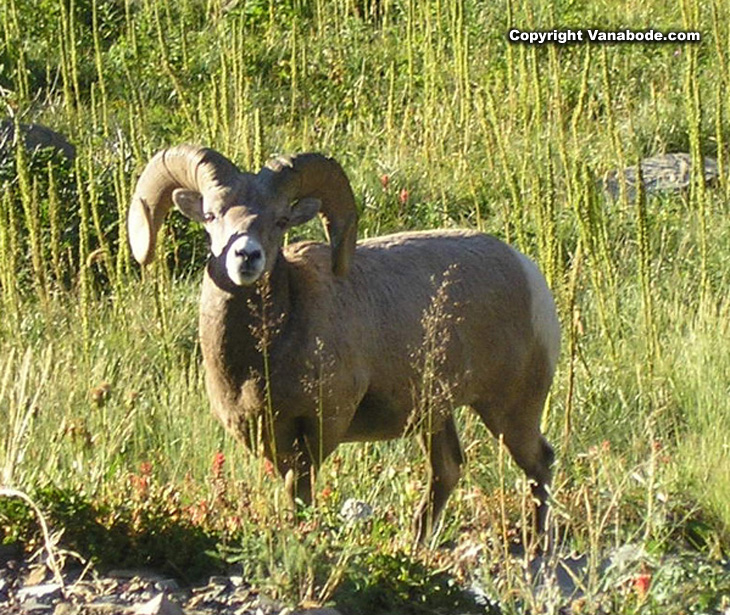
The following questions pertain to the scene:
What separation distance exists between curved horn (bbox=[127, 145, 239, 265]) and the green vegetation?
72 centimetres

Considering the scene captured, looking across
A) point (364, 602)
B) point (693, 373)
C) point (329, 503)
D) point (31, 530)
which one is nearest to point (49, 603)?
point (31, 530)

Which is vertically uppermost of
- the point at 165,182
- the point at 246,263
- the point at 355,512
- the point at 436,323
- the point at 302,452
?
the point at 165,182

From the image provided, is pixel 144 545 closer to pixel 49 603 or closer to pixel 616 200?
pixel 49 603

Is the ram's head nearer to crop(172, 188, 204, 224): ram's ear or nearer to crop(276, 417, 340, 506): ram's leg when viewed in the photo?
crop(172, 188, 204, 224): ram's ear

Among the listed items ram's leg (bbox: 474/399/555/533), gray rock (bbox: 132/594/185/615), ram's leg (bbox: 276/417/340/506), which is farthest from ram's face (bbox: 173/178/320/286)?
gray rock (bbox: 132/594/185/615)

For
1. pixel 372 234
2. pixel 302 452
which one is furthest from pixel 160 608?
pixel 372 234

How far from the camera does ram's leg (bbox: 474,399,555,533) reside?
762 centimetres

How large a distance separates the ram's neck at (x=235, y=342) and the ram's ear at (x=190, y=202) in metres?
0.25

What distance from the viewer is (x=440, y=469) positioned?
7656mm

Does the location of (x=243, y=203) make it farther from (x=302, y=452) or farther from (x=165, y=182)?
(x=302, y=452)

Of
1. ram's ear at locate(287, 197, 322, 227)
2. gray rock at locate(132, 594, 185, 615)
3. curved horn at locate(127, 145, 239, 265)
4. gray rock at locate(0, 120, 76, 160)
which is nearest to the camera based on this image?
gray rock at locate(132, 594, 185, 615)

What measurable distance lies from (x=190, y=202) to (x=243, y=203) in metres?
0.29

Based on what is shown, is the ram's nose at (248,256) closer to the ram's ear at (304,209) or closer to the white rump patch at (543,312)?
the ram's ear at (304,209)

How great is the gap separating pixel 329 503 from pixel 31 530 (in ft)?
4.25
